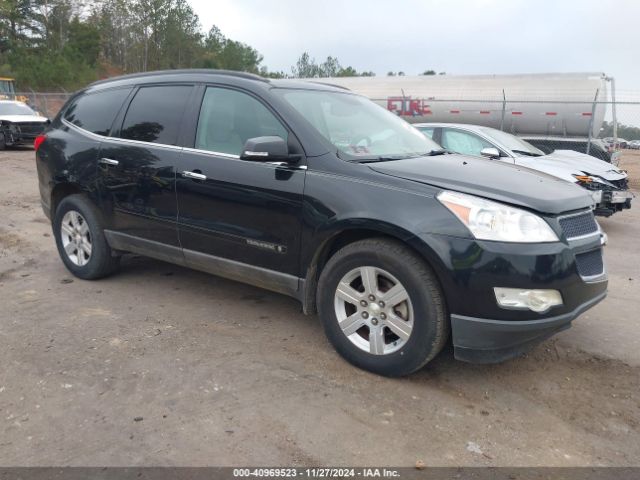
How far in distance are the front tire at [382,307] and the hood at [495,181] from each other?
Result: 475 millimetres

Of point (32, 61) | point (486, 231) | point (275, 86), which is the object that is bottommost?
point (486, 231)

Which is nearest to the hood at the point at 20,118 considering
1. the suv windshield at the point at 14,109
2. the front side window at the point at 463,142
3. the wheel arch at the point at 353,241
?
the suv windshield at the point at 14,109

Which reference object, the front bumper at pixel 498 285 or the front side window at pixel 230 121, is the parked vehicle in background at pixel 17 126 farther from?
the front bumper at pixel 498 285

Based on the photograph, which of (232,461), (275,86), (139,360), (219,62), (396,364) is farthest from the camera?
(219,62)

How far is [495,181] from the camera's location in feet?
10.9

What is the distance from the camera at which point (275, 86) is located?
157 inches

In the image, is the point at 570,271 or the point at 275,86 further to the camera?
the point at 275,86

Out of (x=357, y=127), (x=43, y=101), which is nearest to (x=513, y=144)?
(x=357, y=127)

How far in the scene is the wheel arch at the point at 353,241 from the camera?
304 cm

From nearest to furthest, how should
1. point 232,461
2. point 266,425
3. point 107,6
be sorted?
point 232,461 < point 266,425 < point 107,6

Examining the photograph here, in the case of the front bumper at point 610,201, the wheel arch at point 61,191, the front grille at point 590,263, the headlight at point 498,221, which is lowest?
the front bumper at point 610,201

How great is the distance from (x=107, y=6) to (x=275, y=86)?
212 ft

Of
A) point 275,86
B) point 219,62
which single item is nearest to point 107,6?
point 219,62

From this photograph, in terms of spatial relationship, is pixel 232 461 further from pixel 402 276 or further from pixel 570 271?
pixel 570 271
